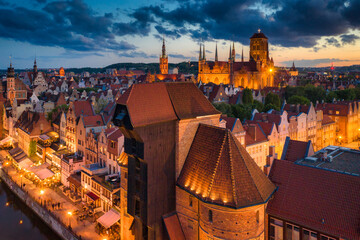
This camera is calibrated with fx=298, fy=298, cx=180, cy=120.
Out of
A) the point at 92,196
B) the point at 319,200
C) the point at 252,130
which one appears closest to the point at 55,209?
the point at 92,196

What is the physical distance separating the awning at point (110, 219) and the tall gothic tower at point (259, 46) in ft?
450

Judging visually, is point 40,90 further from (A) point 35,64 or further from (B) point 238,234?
(B) point 238,234

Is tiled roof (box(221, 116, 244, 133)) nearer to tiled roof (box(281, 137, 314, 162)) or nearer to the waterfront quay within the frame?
tiled roof (box(281, 137, 314, 162))

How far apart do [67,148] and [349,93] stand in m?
90.4

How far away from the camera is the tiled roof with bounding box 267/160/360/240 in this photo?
65.7 ft

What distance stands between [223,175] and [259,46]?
482 ft

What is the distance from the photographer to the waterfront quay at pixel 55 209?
34.2m

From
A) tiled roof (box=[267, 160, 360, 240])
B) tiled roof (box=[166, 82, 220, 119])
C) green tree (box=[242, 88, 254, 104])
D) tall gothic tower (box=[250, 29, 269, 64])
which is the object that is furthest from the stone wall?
tall gothic tower (box=[250, 29, 269, 64])

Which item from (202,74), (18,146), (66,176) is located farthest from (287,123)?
(202,74)

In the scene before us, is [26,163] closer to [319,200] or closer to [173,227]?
[173,227]

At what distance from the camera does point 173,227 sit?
82.2 ft

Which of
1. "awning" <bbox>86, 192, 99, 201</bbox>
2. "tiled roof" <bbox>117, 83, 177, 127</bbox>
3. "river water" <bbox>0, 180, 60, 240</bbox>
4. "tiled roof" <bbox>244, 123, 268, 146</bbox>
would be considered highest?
"tiled roof" <bbox>117, 83, 177, 127</bbox>

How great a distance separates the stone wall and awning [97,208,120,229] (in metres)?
3.20

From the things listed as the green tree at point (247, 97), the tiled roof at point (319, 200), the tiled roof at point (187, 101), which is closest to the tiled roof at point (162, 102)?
the tiled roof at point (187, 101)
